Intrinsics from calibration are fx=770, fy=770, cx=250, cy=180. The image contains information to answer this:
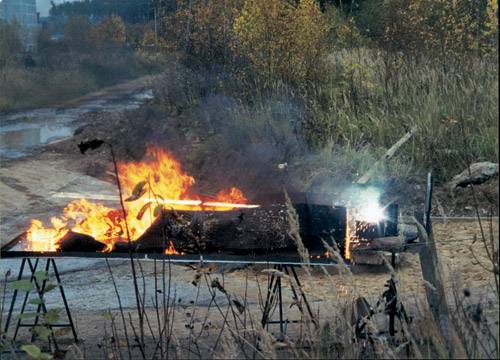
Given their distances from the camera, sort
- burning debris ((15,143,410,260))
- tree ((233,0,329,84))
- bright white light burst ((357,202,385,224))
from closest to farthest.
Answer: burning debris ((15,143,410,260)) → bright white light burst ((357,202,385,224)) → tree ((233,0,329,84))

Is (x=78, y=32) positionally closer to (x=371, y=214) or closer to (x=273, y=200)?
(x=273, y=200)

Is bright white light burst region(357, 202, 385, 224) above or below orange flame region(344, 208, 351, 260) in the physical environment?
above

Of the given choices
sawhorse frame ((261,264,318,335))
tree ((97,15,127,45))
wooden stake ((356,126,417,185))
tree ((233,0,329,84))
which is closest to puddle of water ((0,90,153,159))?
tree ((233,0,329,84))

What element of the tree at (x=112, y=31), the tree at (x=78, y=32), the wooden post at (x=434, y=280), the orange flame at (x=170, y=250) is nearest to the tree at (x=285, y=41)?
the wooden post at (x=434, y=280)

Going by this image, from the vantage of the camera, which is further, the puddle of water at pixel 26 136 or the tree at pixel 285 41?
the puddle of water at pixel 26 136

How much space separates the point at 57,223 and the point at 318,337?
2.81 meters

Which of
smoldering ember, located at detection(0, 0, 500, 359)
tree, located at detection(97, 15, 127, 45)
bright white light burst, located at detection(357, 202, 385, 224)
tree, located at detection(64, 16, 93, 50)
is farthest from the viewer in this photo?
tree, located at detection(97, 15, 127, 45)

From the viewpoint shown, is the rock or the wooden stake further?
the wooden stake

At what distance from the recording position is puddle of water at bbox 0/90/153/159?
57.6 feet

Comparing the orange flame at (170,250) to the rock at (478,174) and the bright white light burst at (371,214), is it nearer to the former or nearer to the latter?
the bright white light burst at (371,214)

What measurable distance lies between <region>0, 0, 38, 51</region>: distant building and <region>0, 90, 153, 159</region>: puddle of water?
52.8ft

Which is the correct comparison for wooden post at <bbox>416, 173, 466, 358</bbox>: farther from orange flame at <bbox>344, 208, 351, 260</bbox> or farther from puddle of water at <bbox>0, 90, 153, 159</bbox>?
puddle of water at <bbox>0, 90, 153, 159</bbox>

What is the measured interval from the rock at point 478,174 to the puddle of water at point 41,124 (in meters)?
9.86

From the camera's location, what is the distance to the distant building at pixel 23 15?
43469 millimetres
